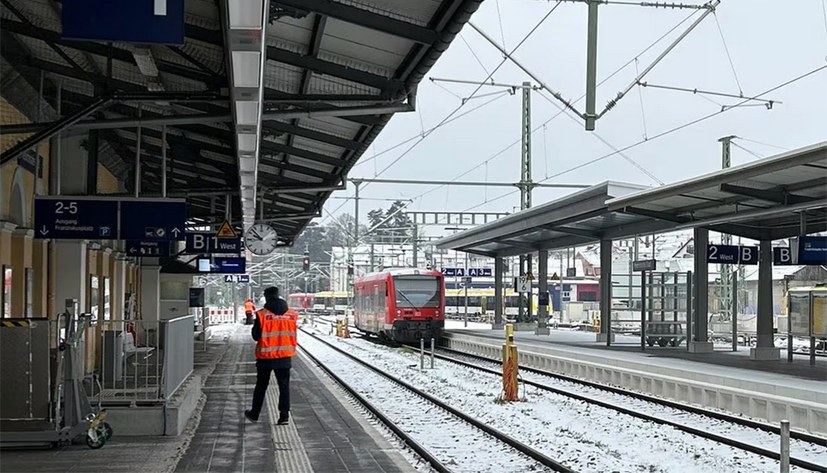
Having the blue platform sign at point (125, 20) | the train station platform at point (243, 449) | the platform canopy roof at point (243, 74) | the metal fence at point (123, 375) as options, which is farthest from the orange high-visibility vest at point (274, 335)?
the blue platform sign at point (125, 20)

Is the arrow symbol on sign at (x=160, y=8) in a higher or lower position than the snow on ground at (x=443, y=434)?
higher

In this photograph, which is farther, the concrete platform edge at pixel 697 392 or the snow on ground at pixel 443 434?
the concrete platform edge at pixel 697 392

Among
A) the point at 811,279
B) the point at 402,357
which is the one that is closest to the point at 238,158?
the point at 402,357

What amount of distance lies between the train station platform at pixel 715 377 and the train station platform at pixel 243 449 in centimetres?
538

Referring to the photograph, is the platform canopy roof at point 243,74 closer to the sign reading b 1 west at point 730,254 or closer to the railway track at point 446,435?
the railway track at point 446,435

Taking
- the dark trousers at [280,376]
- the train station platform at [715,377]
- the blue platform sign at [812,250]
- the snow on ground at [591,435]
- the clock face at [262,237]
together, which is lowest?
Answer: the snow on ground at [591,435]

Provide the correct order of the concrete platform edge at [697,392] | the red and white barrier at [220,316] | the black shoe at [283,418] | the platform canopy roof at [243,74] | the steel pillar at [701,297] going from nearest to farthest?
the platform canopy roof at [243,74], the black shoe at [283,418], the concrete platform edge at [697,392], the steel pillar at [701,297], the red and white barrier at [220,316]

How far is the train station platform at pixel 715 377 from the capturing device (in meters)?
13.3

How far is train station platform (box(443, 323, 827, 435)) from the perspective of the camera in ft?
43.5

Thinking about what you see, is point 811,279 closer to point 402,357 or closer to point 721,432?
point 402,357

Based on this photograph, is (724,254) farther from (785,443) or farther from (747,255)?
(785,443)

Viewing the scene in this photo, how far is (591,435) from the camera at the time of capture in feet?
39.7

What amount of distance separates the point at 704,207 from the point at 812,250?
3065 millimetres

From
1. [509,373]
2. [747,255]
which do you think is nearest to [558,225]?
[747,255]
